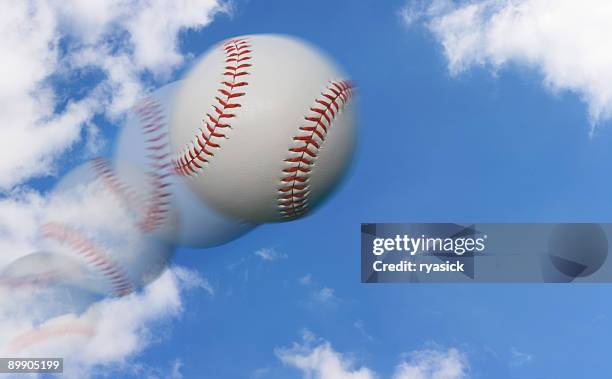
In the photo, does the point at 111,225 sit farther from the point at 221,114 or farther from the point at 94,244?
the point at 221,114

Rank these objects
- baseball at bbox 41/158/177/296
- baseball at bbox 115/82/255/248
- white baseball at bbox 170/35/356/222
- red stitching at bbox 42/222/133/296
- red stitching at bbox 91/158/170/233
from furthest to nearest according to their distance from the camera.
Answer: red stitching at bbox 42/222/133/296, baseball at bbox 41/158/177/296, red stitching at bbox 91/158/170/233, baseball at bbox 115/82/255/248, white baseball at bbox 170/35/356/222

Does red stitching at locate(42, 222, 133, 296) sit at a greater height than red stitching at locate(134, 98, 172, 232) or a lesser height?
lesser

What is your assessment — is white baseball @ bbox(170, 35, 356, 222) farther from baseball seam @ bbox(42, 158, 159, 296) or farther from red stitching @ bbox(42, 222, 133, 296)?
red stitching @ bbox(42, 222, 133, 296)

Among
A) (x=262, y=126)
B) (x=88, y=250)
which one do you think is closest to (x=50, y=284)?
(x=88, y=250)

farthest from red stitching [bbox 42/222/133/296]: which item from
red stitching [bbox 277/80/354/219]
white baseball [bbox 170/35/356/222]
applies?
red stitching [bbox 277/80/354/219]

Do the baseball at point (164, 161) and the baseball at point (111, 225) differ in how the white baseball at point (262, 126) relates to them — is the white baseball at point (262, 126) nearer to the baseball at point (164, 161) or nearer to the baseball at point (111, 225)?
the baseball at point (164, 161)

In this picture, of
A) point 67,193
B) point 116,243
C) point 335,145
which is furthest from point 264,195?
point 67,193

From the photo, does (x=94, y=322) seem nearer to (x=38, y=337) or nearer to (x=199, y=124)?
(x=38, y=337)

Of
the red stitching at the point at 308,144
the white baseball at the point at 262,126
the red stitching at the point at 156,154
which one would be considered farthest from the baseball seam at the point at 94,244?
the red stitching at the point at 308,144
